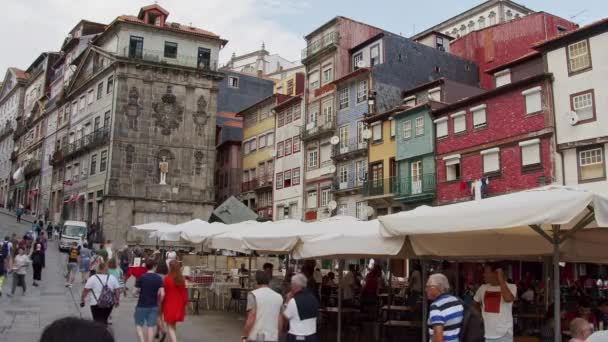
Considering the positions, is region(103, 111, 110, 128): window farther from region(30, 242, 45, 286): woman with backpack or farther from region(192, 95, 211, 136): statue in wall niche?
region(30, 242, 45, 286): woman with backpack

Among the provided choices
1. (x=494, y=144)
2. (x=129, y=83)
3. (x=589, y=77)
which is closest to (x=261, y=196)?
(x=129, y=83)

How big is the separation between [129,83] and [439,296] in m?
45.3

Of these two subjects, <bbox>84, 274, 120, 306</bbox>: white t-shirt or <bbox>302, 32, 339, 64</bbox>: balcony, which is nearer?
<bbox>84, 274, 120, 306</bbox>: white t-shirt

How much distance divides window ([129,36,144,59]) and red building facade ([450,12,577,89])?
25280 millimetres

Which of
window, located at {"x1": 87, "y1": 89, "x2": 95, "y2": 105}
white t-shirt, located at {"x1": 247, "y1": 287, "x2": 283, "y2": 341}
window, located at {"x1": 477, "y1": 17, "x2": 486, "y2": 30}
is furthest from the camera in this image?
window, located at {"x1": 477, "y1": 17, "x2": 486, "y2": 30}

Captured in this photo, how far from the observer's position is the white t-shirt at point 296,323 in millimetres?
7375

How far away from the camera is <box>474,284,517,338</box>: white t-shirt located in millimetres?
7371

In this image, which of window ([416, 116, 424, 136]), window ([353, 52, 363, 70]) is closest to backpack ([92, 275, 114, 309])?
window ([416, 116, 424, 136])

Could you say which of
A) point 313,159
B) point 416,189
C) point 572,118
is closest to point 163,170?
point 313,159

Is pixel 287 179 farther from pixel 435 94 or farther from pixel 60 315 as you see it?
pixel 60 315

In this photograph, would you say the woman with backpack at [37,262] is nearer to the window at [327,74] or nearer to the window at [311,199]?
the window at [311,199]

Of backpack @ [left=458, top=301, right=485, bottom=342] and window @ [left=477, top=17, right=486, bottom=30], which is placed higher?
window @ [left=477, top=17, right=486, bottom=30]

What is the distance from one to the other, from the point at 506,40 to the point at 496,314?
116ft

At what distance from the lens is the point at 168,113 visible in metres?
48.9
